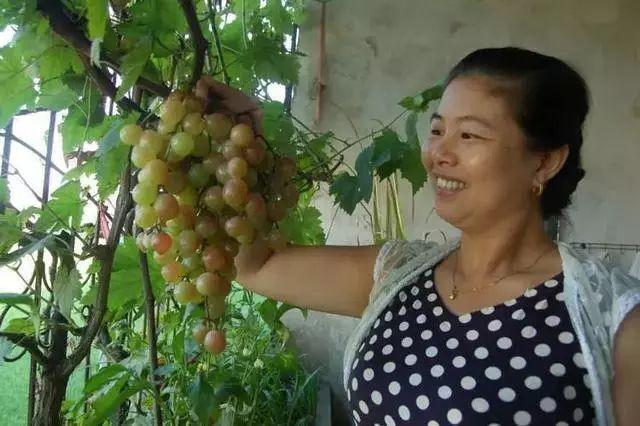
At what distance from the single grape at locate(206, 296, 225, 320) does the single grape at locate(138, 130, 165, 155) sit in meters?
0.15

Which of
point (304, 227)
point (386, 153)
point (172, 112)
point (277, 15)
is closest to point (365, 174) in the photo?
point (386, 153)

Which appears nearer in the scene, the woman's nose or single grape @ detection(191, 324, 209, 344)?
single grape @ detection(191, 324, 209, 344)

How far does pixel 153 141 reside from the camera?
60 centimetres

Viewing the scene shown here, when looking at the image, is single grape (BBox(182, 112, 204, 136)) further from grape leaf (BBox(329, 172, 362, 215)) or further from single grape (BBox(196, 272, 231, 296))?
grape leaf (BBox(329, 172, 362, 215))

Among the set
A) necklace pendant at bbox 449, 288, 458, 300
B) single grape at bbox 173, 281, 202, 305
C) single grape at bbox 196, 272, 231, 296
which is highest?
single grape at bbox 196, 272, 231, 296

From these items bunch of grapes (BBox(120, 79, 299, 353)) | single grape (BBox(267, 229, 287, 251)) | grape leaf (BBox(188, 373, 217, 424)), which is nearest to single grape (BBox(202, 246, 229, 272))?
bunch of grapes (BBox(120, 79, 299, 353))

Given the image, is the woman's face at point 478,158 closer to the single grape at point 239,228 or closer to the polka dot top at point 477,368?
the polka dot top at point 477,368

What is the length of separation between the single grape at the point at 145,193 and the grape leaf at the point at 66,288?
0.51 feet

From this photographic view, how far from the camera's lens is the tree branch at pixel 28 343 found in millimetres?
713

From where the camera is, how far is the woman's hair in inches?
30.1

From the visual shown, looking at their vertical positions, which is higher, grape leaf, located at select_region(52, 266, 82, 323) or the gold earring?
the gold earring

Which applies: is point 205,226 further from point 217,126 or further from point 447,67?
point 447,67

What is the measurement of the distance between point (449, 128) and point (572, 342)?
0.88 feet

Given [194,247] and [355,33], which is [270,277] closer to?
[194,247]
